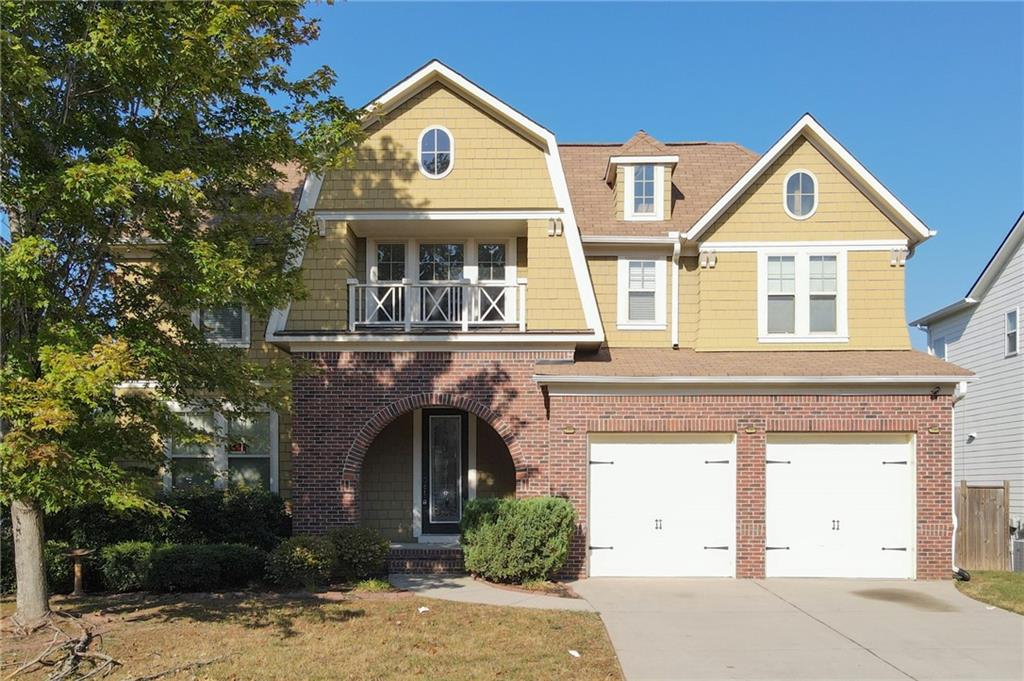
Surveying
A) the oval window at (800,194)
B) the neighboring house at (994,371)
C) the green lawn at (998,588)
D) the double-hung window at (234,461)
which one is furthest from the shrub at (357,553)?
the neighboring house at (994,371)

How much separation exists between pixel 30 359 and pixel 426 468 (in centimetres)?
812

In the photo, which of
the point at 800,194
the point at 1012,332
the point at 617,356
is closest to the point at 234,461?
the point at 617,356

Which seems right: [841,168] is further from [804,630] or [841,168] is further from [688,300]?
[804,630]

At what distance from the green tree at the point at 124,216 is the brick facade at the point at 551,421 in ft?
10.1

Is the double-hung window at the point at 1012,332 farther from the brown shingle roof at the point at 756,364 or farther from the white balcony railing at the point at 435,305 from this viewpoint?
the white balcony railing at the point at 435,305

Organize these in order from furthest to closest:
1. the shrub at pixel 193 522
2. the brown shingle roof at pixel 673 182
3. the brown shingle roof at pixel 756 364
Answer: the brown shingle roof at pixel 673 182
the brown shingle roof at pixel 756 364
the shrub at pixel 193 522

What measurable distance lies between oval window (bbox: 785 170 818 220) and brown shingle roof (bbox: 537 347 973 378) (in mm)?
2734

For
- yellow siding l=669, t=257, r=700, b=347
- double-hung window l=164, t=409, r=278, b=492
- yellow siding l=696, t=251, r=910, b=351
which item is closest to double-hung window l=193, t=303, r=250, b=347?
double-hung window l=164, t=409, r=278, b=492

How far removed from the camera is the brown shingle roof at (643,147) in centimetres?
1630

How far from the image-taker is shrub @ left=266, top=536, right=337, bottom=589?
1216cm

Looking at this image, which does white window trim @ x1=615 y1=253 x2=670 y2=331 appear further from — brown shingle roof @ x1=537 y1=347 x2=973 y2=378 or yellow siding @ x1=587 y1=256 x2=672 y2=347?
brown shingle roof @ x1=537 y1=347 x2=973 y2=378

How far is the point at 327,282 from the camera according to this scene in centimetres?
1430

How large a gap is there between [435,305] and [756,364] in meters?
5.92

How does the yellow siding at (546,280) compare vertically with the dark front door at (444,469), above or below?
above
